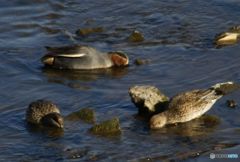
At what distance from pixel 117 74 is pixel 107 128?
319 cm

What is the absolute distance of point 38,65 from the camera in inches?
580

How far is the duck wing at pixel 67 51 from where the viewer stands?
14.5 meters

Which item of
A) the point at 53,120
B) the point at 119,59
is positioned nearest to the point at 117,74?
the point at 119,59

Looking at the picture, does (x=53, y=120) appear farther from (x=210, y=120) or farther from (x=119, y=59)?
(x=119, y=59)

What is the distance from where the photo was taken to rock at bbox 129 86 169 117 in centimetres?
1188

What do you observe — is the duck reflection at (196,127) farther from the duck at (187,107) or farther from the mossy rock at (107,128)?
the mossy rock at (107,128)

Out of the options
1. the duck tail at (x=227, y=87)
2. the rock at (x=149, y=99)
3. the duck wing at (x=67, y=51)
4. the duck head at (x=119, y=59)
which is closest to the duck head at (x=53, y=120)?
the rock at (x=149, y=99)

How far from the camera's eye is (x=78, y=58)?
47.9ft

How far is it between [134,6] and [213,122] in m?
6.95

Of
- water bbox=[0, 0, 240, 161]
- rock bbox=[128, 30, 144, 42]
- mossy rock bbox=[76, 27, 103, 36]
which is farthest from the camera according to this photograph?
mossy rock bbox=[76, 27, 103, 36]

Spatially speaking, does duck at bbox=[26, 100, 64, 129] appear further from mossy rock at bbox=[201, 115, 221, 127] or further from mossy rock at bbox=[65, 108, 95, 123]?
mossy rock at bbox=[201, 115, 221, 127]

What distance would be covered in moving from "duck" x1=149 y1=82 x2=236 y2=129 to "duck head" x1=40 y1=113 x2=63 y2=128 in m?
1.20

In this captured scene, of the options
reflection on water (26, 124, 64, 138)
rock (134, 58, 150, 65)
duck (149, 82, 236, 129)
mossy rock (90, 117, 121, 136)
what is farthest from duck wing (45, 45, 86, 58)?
mossy rock (90, 117, 121, 136)

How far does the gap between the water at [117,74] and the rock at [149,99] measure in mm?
234
